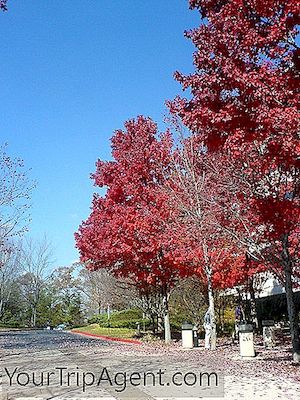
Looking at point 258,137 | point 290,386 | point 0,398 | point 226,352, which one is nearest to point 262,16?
point 258,137

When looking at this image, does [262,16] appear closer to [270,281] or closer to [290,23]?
[290,23]

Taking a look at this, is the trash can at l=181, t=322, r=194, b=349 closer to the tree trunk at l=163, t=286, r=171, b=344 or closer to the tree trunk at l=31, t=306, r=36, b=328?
the tree trunk at l=163, t=286, r=171, b=344

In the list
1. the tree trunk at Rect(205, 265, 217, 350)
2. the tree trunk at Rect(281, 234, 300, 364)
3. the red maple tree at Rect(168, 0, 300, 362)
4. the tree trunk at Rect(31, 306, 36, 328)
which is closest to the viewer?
the red maple tree at Rect(168, 0, 300, 362)

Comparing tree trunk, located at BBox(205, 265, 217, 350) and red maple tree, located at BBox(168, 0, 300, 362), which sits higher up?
red maple tree, located at BBox(168, 0, 300, 362)

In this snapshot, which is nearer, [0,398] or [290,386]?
[0,398]

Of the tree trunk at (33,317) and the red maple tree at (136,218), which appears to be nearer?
the red maple tree at (136,218)

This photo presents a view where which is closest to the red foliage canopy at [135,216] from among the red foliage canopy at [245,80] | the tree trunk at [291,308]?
the tree trunk at [291,308]

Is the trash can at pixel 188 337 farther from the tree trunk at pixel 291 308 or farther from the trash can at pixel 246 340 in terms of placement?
the tree trunk at pixel 291 308

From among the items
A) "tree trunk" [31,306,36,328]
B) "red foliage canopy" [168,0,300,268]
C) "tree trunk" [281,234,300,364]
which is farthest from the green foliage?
"red foliage canopy" [168,0,300,268]

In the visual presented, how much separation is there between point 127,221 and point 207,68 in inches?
407

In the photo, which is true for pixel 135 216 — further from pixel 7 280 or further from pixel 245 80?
pixel 7 280

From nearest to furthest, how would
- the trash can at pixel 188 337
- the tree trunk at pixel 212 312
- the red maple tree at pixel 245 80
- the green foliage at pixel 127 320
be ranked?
the red maple tree at pixel 245 80 → the tree trunk at pixel 212 312 → the trash can at pixel 188 337 → the green foliage at pixel 127 320

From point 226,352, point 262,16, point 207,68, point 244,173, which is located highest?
point 262,16

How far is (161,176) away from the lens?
17.9 metres
